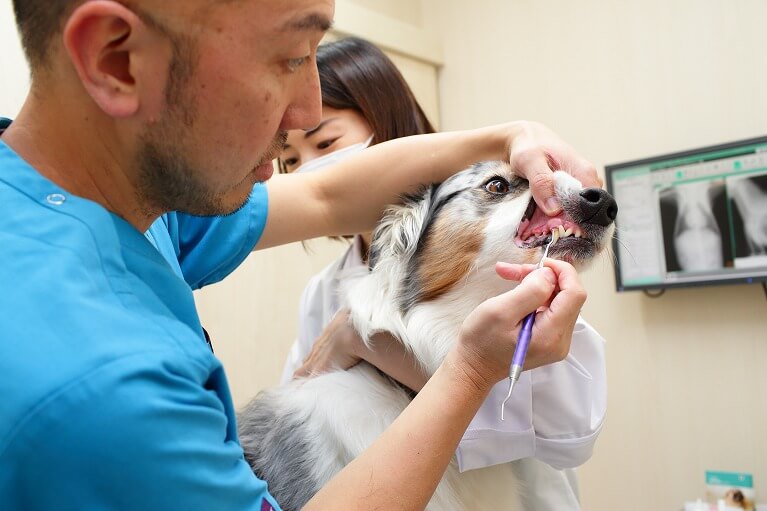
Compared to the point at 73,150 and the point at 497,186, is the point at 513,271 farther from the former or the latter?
the point at 73,150

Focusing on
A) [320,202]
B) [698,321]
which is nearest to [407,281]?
[320,202]

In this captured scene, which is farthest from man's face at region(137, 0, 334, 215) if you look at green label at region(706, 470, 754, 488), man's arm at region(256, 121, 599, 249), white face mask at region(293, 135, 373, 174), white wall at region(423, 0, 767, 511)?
green label at region(706, 470, 754, 488)

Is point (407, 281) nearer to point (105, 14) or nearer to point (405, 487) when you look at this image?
point (405, 487)

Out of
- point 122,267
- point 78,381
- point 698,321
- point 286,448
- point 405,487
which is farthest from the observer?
point 698,321

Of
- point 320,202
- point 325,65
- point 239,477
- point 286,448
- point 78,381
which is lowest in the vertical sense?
point 286,448

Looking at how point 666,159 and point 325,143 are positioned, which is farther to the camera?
point 666,159

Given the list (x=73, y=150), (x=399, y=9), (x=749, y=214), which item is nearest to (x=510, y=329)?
(x=73, y=150)

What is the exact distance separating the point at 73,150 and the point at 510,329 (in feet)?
1.98

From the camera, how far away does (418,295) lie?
144 centimetres

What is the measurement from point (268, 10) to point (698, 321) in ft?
8.04

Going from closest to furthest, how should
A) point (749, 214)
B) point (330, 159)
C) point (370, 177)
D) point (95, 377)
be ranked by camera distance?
1. point (95, 377)
2. point (370, 177)
3. point (330, 159)
4. point (749, 214)

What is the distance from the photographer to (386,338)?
55.2 inches

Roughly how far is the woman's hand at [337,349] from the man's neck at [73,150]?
2.39 ft

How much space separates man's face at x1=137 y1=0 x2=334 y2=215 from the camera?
73 centimetres
